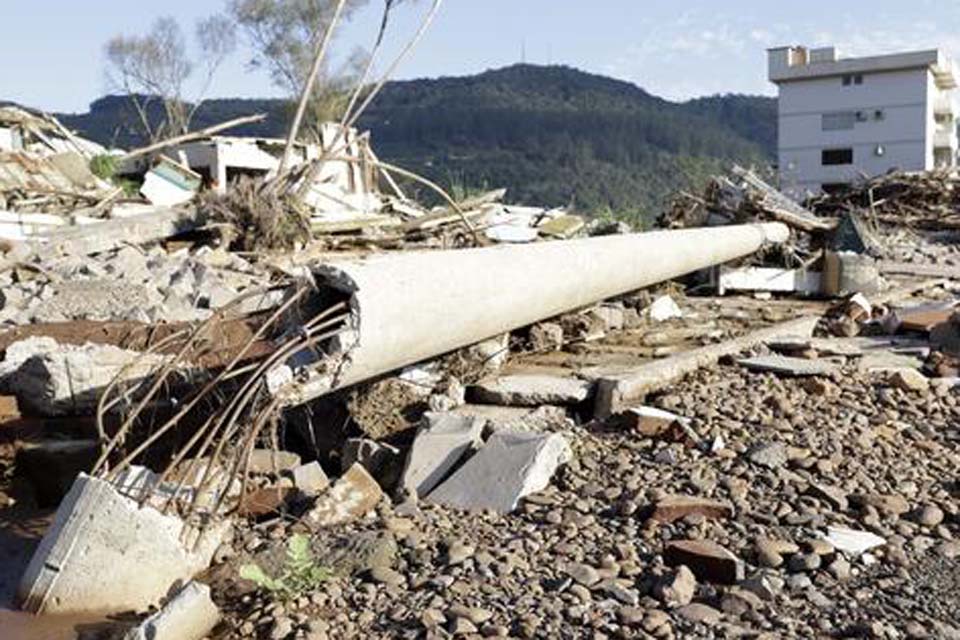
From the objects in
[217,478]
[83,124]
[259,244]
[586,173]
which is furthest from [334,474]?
[83,124]

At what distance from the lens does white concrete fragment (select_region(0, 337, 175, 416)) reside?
4.24 metres

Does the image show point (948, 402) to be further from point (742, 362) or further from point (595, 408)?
point (595, 408)

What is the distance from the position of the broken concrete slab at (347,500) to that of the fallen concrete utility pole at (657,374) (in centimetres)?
124

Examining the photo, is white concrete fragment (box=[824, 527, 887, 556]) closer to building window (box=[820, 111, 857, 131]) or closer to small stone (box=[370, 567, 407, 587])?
small stone (box=[370, 567, 407, 587])

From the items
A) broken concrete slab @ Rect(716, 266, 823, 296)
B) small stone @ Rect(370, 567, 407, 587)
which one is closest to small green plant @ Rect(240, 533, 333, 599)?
small stone @ Rect(370, 567, 407, 587)

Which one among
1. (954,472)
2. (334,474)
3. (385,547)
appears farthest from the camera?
(334,474)

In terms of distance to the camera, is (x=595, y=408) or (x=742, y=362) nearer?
(x=595, y=408)

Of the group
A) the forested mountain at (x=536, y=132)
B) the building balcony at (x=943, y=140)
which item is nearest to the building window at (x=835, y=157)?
the building balcony at (x=943, y=140)

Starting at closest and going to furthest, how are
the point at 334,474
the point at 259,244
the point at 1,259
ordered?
the point at 334,474 < the point at 1,259 < the point at 259,244

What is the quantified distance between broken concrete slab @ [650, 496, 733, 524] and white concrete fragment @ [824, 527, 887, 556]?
0.33 m

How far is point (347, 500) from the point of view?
142 inches

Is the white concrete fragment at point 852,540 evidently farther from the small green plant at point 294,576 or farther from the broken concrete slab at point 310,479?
the broken concrete slab at point 310,479

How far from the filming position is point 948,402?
4816 mm

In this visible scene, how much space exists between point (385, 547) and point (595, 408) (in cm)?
165
